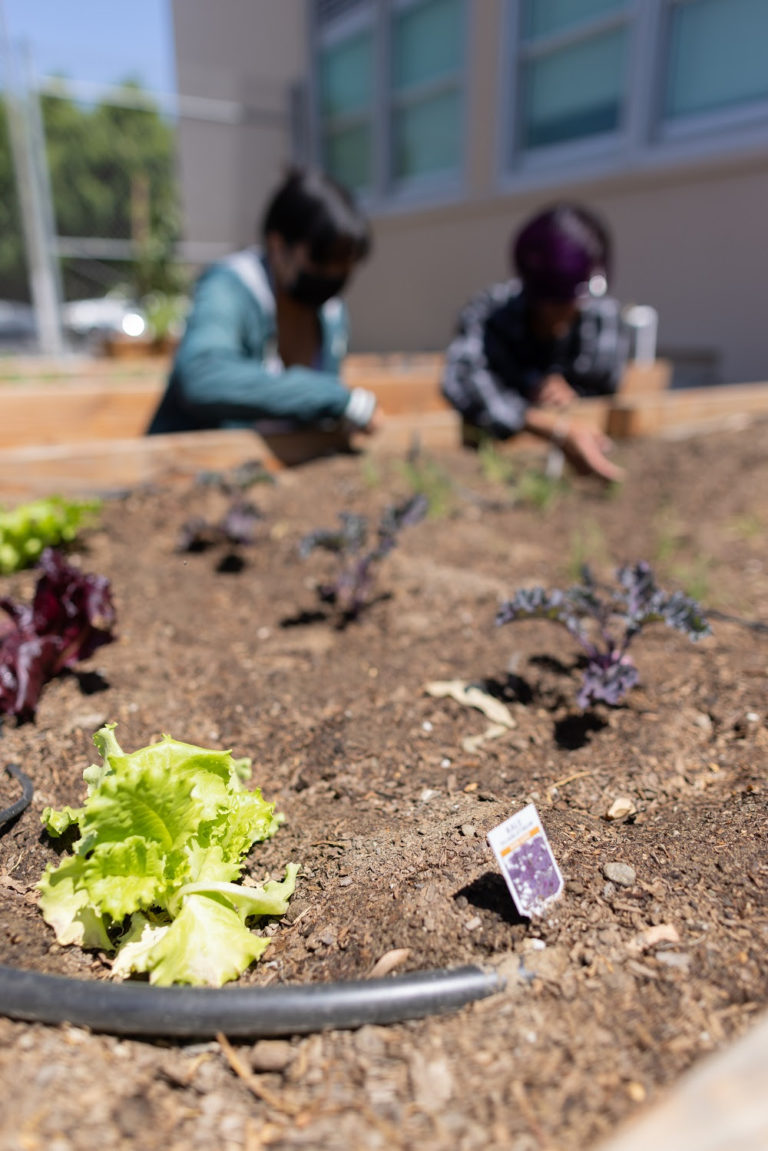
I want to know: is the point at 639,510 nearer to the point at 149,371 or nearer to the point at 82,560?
the point at 82,560

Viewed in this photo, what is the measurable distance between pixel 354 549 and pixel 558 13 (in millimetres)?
6126

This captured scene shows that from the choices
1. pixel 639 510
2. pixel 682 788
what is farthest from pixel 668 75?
pixel 682 788

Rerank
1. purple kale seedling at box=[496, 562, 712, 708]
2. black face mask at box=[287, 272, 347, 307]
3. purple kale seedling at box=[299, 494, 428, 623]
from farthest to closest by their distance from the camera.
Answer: black face mask at box=[287, 272, 347, 307], purple kale seedling at box=[299, 494, 428, 623], purple kale seedling at box=[496, 562, 712, 708]

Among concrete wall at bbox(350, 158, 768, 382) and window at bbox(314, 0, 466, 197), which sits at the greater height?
window at bbox(314, 0, 466, 197)

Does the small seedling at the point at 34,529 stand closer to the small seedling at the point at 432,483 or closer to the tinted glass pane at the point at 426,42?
the small seedling at the point at 432,483

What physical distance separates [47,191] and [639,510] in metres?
7.98

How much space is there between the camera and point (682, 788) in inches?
55.7

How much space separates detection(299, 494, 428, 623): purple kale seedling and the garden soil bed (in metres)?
0.08

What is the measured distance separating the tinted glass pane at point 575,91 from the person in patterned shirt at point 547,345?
2.89 metres

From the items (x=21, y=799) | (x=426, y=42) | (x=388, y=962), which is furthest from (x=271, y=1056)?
(x=426, y=42)

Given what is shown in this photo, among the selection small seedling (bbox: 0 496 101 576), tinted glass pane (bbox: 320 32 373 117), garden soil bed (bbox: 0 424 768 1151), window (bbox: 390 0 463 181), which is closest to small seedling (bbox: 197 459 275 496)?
garden soil bed (bbox: 0 424 768 1151)

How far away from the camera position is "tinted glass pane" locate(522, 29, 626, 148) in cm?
576

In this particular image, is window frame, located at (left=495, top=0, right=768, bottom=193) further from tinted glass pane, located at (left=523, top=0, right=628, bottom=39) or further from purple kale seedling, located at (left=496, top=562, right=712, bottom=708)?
purple kale seedling, located at (left=496, top=562, right=712, bottom=708)

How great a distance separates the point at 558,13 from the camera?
6.11 meters
